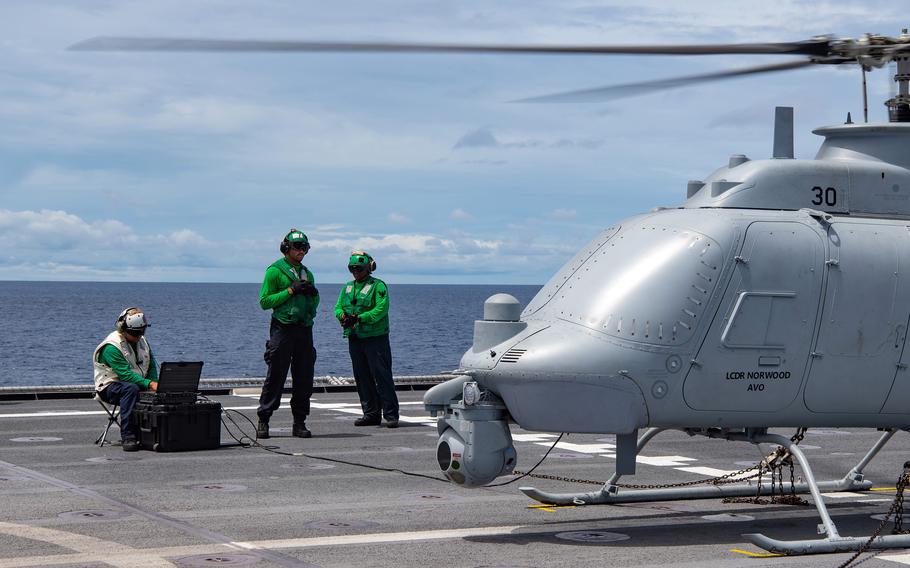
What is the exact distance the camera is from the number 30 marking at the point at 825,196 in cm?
1027

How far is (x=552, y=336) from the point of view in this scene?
30.6ft

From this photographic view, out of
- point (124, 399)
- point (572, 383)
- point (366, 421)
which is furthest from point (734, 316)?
point (366, 421)

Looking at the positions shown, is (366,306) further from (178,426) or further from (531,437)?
(178,426)

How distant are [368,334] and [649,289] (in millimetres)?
8356

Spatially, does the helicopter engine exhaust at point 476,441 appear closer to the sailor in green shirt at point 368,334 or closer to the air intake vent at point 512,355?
the air intake vent at point 512,355

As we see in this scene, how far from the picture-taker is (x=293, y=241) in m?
15.6

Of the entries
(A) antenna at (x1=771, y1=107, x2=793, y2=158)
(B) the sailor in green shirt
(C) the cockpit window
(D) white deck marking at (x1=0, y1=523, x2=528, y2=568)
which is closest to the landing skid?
(D) white deck marking at (x1=0, y1=523, x2=528, y2=568)

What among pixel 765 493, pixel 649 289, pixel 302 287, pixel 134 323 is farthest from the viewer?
pixel 302 287

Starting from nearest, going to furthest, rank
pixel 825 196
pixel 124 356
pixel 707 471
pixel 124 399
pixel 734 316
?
pixel 734 316 < pixel 825 196 < pixel 707 471 < pixel 124 399 < pixel 124 356

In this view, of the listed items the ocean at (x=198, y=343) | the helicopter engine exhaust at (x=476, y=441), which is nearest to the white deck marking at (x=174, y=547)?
the helicopter engine exhaust at (x=476, y=441)

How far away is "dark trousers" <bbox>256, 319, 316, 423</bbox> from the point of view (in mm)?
15453

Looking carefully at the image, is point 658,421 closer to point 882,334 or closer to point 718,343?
point 718,343

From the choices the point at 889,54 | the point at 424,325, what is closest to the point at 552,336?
the point at 889,54

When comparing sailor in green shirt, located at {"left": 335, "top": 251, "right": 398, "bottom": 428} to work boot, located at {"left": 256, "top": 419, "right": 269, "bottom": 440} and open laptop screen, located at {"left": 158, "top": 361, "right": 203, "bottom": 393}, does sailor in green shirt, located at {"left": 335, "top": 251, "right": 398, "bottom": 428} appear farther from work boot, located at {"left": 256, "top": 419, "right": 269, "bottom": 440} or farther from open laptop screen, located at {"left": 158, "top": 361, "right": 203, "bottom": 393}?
open laptop screen, located at {"left": 158, "top": 361, "right": 203, "bottom": 393}
